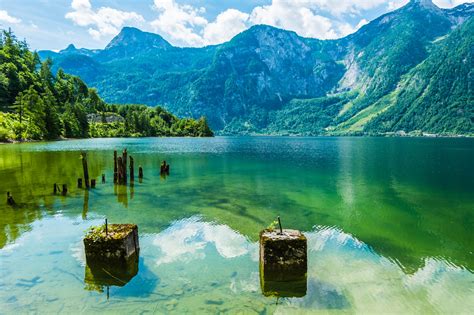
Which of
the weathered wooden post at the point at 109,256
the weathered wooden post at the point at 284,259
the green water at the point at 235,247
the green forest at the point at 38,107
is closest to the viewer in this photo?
the green water at the point at 235,247

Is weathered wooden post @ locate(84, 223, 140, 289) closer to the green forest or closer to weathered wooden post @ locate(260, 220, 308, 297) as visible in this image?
weathered wooden post @ locate(260, 220, 308, 297)

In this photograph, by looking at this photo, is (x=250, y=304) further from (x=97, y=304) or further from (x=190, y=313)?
(x=97, y=304)

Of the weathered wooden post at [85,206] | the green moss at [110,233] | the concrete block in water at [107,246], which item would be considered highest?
the green moss at [110,233]

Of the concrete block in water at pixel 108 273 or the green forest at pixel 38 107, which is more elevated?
the green forest at pixel 38 107

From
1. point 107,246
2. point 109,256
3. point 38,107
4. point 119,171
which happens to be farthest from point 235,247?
point 38,107

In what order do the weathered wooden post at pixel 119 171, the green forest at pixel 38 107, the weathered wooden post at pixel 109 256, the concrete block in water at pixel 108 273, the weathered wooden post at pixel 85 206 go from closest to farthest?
→ the concrete block in water at pixel 108 273
the weathered wooden post at pixel 109 256
the weathered wooden post at pixel 85 206
the weathered wooden post at pixel 119 171
the green forest at pixel 38 107

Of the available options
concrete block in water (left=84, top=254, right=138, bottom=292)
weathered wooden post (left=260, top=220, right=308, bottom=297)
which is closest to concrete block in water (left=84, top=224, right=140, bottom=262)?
concrete block in water (left=84, top=254, right=138, bottom=292)

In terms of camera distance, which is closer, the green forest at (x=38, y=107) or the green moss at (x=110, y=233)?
the green moss at (x=110, y=233)

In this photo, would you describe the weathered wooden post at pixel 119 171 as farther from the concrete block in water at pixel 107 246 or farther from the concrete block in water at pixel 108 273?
the concrete block in water at pixel 108 273

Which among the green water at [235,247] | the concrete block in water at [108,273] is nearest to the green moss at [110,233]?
the concrete block in water at [108,273]

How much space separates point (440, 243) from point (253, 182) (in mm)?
22109

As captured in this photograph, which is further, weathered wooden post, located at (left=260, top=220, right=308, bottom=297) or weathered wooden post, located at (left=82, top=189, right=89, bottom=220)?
weathered wooden post, located at (left=82, top=189, right=89, bottom=220)

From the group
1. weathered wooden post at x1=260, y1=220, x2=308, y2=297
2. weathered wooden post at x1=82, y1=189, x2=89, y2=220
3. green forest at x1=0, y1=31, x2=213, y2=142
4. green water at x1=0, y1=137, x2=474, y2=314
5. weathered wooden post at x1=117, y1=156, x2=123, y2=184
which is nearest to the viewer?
green water at x1=0, y1=137, x2=474, y2=314

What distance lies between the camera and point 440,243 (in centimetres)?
1725
